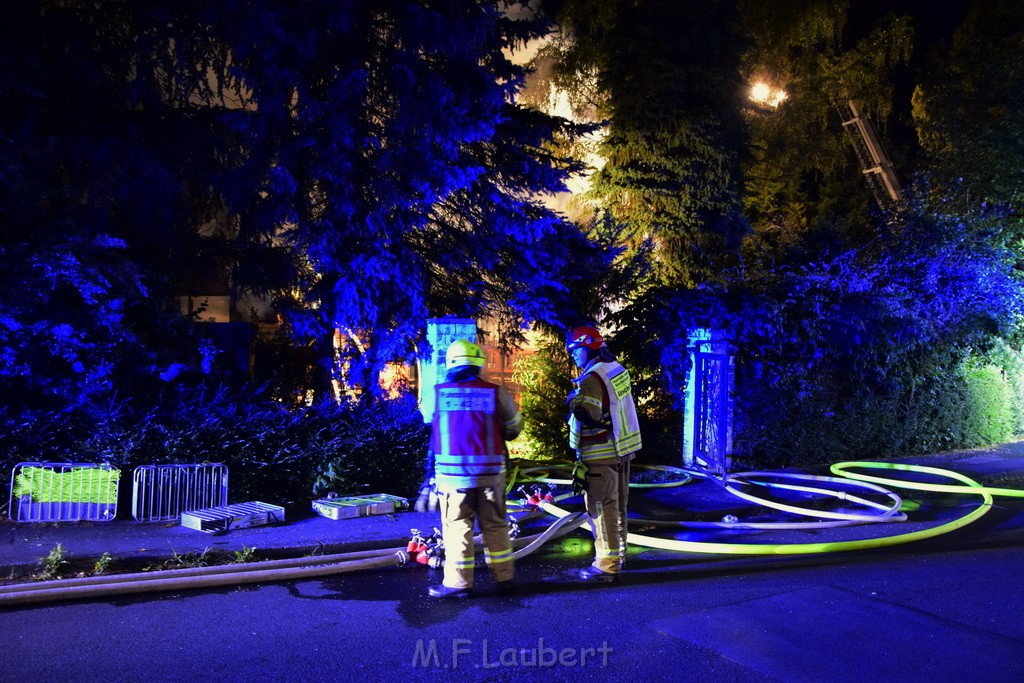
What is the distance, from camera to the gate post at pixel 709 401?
11.0m

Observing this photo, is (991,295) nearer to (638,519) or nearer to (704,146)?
(704,146)

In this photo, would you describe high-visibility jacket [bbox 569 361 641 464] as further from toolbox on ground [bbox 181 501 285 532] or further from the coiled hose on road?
toolbox on ground [bbox 181 501 285 532]

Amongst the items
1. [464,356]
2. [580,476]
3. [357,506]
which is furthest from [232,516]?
[580,476]

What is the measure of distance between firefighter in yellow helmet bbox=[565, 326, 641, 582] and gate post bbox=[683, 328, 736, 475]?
494cm

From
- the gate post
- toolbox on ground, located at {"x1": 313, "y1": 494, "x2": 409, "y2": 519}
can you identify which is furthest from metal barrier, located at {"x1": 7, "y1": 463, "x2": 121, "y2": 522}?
the gate post

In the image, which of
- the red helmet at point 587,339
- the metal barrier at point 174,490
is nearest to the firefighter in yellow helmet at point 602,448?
the red helmet at point 587,339

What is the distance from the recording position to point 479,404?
574cm

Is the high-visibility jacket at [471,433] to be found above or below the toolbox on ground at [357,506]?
above

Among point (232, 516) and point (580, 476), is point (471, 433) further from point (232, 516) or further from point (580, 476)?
point (232, 516)

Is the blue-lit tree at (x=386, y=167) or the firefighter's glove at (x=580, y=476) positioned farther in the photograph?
the blue-lit tree at (x=386, y=167)

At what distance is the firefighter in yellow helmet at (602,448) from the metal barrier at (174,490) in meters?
4.03

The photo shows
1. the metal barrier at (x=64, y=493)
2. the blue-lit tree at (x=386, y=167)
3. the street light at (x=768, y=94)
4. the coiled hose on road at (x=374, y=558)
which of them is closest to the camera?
the coiled hose on road at (x=374, y=558)

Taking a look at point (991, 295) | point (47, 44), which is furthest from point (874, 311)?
point (47, 44)

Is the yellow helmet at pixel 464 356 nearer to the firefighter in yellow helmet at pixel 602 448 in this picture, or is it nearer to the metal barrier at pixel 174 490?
the firefighter in yellow helmet at pixel 602 448
